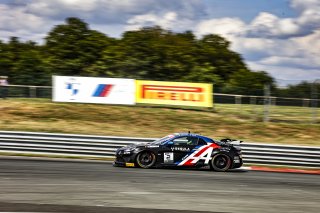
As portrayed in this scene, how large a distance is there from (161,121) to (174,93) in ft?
5.37

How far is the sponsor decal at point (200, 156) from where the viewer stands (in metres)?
15.0

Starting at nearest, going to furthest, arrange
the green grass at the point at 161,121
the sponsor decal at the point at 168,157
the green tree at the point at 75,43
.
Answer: the sponsor decal at the point at 168,157 < the green grass at the point at 161,121 < the green tree at the point at 75,43

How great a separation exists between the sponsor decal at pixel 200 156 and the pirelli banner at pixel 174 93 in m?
10.1

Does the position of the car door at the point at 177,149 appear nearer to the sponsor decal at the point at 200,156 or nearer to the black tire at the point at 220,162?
the sponsor decal at the point at 200,156

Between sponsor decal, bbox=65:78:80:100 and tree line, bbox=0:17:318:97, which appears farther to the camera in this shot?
tree line, bbox=0:17:318:97

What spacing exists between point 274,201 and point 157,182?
2873 mm

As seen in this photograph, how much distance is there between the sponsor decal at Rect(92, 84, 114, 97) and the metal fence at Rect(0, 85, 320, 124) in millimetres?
2684

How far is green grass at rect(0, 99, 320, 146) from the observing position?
23.0m

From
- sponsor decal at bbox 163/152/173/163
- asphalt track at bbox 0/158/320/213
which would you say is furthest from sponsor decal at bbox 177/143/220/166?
asphalt track at bbox 0/158/320/213

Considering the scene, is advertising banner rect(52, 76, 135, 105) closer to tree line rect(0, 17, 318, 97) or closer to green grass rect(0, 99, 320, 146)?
green grass rect(0, 99, 320, 146)

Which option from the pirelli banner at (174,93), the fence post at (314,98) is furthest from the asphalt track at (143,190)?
the pirelli banner at (174,93)

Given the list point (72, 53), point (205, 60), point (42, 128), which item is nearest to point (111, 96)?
point (42, 128)

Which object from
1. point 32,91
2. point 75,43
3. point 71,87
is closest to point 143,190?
point 71,87

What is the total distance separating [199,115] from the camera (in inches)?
985
